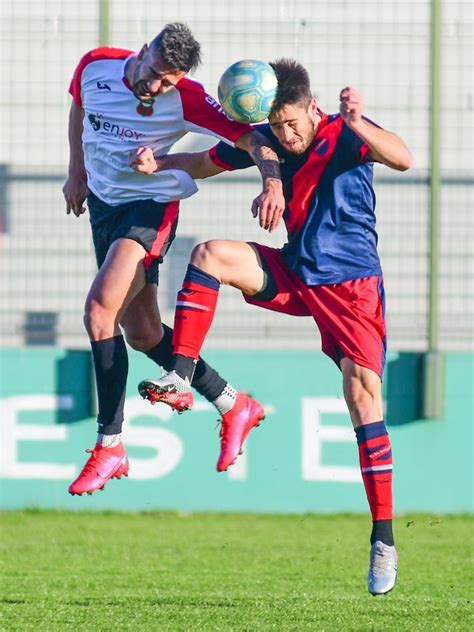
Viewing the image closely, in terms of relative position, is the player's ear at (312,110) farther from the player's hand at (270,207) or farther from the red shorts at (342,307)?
the red shorts at (342,307)

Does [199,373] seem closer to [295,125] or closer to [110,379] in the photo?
[110,379]

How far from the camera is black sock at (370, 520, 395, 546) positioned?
6828mm

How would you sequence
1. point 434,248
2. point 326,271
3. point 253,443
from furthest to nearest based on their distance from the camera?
point 434,248 → point 253,443 → point 326,271

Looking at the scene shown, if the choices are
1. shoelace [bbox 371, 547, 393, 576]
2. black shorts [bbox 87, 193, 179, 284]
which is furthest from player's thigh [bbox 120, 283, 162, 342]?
shoelace [bbox 371, 547, 393, 576]

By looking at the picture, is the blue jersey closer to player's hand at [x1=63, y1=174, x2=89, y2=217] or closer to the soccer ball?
the soccer ball

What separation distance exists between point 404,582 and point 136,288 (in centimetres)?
236

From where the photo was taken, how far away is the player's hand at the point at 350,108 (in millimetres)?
6305

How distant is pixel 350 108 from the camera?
6.30 m

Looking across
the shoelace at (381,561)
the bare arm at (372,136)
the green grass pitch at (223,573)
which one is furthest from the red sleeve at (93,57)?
the shoelace at (381,561)

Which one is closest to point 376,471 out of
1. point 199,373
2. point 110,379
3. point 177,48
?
point 199,373

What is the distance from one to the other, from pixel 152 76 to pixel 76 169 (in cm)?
95

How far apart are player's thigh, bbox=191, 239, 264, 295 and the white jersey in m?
0.49

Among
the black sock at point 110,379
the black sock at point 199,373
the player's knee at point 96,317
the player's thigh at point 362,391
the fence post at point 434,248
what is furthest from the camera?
the fence post at point 434,248

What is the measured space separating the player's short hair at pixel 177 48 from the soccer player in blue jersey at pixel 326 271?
0.41 metres
